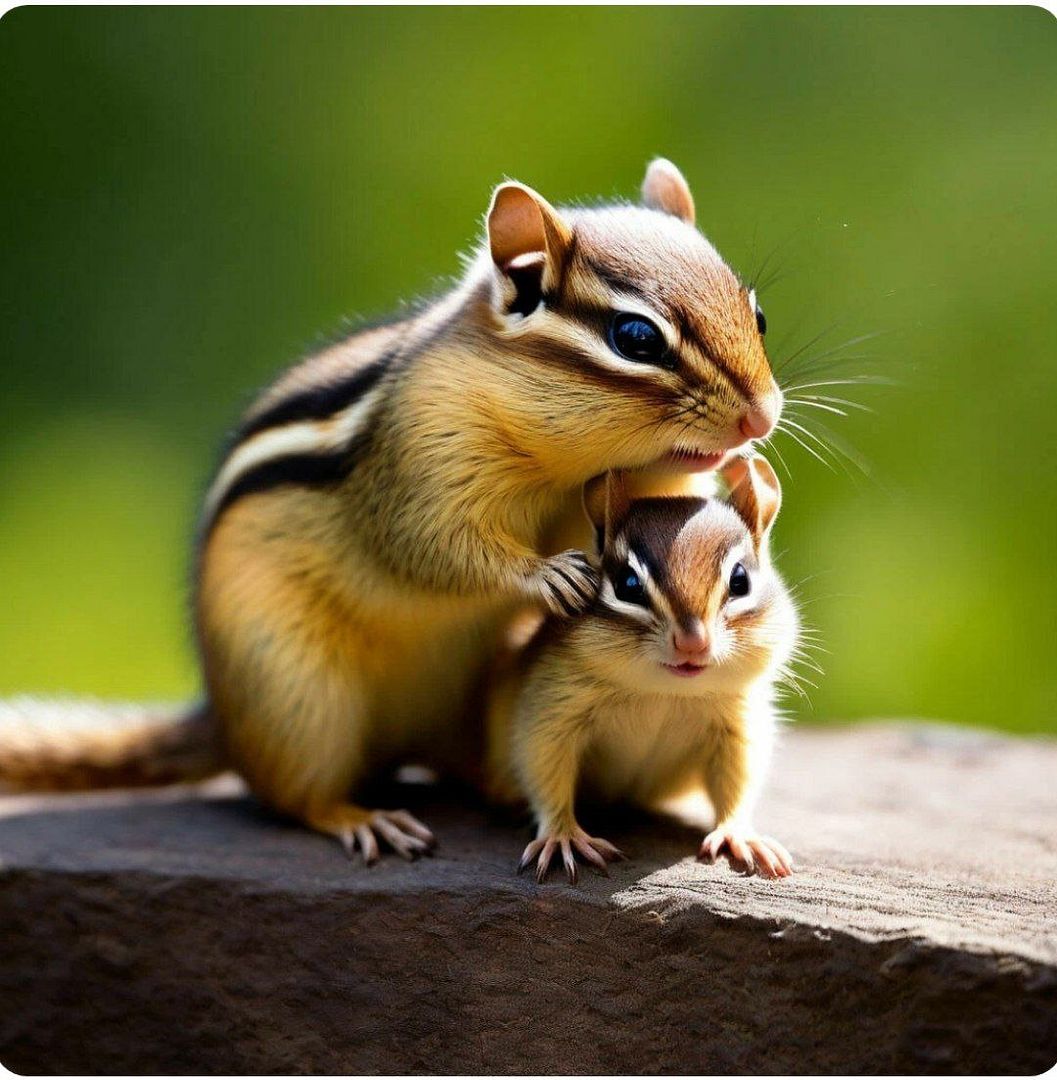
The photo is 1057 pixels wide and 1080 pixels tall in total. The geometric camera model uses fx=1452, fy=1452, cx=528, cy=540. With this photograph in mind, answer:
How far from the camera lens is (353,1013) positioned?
2521 mm

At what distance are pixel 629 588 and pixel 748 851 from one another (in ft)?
1.66

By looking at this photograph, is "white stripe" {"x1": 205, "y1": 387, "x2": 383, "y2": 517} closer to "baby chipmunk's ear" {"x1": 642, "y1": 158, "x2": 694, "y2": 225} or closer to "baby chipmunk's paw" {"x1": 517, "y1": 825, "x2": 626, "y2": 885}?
"baby chipmunk's ear" {"x1": 642, "y1": 158, "x2": 694, "y2": 225}

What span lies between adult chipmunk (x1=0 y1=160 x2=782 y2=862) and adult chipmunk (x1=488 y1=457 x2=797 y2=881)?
9 centimetres

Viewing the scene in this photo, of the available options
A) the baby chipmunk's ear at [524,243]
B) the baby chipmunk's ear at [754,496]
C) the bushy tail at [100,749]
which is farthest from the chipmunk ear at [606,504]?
the bushy tail at [100,749]

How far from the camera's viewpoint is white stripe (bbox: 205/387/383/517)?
2.95 meters

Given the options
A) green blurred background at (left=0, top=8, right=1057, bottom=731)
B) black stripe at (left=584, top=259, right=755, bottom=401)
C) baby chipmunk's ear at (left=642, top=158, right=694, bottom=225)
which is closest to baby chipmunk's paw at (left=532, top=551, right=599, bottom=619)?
black stripe at (left=584, top=259, right=755, bottom=401)

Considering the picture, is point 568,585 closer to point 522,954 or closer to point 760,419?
point 760,419

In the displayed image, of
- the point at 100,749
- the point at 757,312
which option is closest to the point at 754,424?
the point at 757,312

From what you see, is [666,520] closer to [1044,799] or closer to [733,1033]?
[733,1033]

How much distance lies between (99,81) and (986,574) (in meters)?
3.90

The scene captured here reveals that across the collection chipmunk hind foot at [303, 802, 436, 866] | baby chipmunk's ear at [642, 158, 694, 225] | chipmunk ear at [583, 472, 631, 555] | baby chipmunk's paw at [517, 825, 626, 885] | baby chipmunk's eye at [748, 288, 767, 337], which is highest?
baby chipmunk's ear at [642, 158, 694, 225]

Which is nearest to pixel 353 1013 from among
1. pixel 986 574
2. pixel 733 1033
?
pixel 733 1033

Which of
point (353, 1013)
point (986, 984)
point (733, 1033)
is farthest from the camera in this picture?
point (353, 1013)

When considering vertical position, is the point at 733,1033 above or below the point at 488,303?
below
